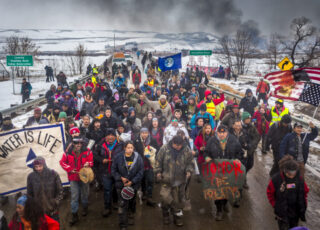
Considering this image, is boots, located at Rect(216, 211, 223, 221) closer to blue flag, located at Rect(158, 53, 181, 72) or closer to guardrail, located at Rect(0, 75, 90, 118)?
blue flag, located at Rect(158, 53, 181, 72)

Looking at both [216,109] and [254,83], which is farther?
[254,83]

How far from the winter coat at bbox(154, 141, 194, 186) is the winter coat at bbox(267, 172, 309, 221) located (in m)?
1.50

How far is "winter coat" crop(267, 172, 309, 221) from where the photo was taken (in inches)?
144

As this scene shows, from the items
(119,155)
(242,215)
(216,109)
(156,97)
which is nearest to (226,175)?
(242,215)

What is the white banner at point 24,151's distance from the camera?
509 cm

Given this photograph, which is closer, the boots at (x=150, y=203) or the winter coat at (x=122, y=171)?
the winter coat at (x=122, y=171)

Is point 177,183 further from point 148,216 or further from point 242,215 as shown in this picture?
point 242,215

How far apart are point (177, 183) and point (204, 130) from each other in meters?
1.62

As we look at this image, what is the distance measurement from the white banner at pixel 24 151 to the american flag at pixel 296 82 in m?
5.43

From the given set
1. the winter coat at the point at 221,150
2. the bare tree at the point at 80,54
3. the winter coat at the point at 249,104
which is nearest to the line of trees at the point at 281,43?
the bare tree at the point at 80,54

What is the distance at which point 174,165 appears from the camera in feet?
15.2

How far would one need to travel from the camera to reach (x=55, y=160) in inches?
213

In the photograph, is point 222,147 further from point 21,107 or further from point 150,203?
point 21,107

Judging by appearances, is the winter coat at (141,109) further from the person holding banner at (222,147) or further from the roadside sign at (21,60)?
the roadside sign at (21,60)
